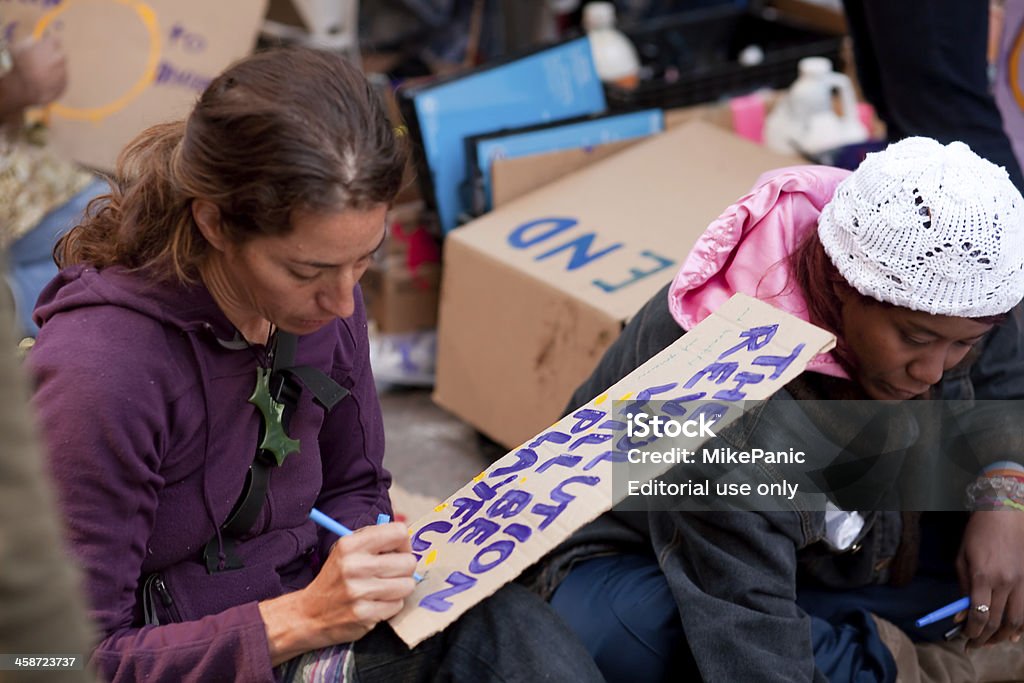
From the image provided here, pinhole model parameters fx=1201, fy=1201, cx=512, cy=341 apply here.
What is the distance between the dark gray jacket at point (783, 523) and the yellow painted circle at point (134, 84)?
1580 mm

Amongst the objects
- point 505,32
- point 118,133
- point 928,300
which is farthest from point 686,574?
point 505,32

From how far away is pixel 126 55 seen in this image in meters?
2.84

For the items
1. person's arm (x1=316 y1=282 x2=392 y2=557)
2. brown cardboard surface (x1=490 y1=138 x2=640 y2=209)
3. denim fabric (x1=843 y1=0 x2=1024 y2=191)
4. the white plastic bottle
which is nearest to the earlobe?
person's arm (x1=316 y1=282 x2=392 y2=557)

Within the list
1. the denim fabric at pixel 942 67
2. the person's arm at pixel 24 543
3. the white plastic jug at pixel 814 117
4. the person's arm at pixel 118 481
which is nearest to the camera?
the person's arm at pixel 24 543

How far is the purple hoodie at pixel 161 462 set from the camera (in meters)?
1.23

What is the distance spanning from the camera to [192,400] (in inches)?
52.1

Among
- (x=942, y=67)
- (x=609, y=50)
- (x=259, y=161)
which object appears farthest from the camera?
(x=609, y=50)

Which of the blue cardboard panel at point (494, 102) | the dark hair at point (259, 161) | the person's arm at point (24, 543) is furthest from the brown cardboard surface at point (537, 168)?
the person's arm at point (24, 543)

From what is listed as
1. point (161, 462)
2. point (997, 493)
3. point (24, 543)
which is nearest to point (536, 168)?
point (997, 493)

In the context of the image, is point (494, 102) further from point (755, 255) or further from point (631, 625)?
point (631, 625)

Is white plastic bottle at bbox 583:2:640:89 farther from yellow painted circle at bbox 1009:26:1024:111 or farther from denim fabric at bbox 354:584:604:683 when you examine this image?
denim fabric at bbox 354:584:604:683

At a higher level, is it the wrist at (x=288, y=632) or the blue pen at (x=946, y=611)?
the wrist at (x=288, y=632)

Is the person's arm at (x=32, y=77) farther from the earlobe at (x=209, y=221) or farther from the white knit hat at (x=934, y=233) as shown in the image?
the white knit hat at (x=934, y=233)

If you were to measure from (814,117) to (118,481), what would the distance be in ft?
7.20
